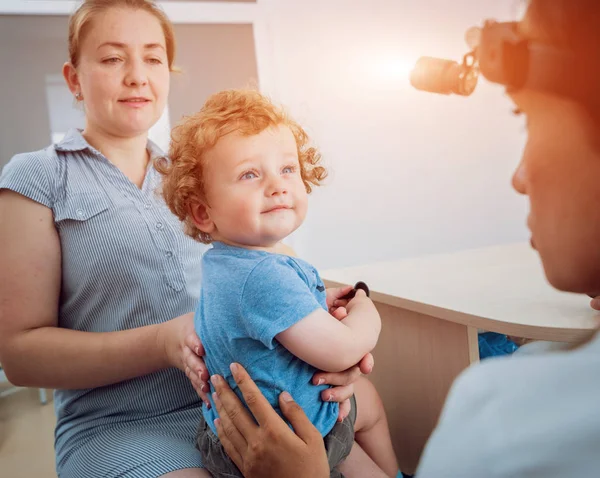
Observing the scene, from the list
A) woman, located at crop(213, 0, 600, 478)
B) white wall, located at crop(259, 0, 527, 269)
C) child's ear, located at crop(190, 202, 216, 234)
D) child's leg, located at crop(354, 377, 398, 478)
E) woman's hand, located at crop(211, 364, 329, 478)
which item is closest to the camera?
woman, located at crop(213, 0, 600, 478)

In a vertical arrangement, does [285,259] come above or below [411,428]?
above

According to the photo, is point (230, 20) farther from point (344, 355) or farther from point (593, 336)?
point (593, 336)

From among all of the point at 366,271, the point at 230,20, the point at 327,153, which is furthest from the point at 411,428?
the point at 230,20

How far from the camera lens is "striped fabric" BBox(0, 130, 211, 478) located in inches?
27.4

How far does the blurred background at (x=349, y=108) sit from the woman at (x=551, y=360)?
1.32m

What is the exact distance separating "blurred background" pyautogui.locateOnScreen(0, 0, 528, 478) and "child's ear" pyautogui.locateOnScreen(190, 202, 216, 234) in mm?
877

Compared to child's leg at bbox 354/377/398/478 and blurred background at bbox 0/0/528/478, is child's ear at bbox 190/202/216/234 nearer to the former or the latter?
child's leg at bbox 354/377/398/478

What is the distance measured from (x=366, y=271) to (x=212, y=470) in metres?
0.51

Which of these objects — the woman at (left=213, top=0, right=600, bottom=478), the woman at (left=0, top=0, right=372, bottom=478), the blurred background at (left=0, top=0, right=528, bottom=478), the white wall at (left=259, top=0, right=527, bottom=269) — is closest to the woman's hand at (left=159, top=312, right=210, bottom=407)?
the woman at (left=0, top=0, right=372, bottom=478)

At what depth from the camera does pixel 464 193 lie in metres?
1.80

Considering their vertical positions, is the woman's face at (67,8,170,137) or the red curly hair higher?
the woman's face at (67,8,170,137)

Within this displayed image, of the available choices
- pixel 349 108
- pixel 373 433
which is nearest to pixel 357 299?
pixel 373 433

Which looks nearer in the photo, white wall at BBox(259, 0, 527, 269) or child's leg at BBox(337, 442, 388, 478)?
child's leg at BBox(337, 442, 388, 478)

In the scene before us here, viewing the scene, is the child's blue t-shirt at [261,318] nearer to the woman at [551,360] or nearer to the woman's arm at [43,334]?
the woman's arm at [43,334]
